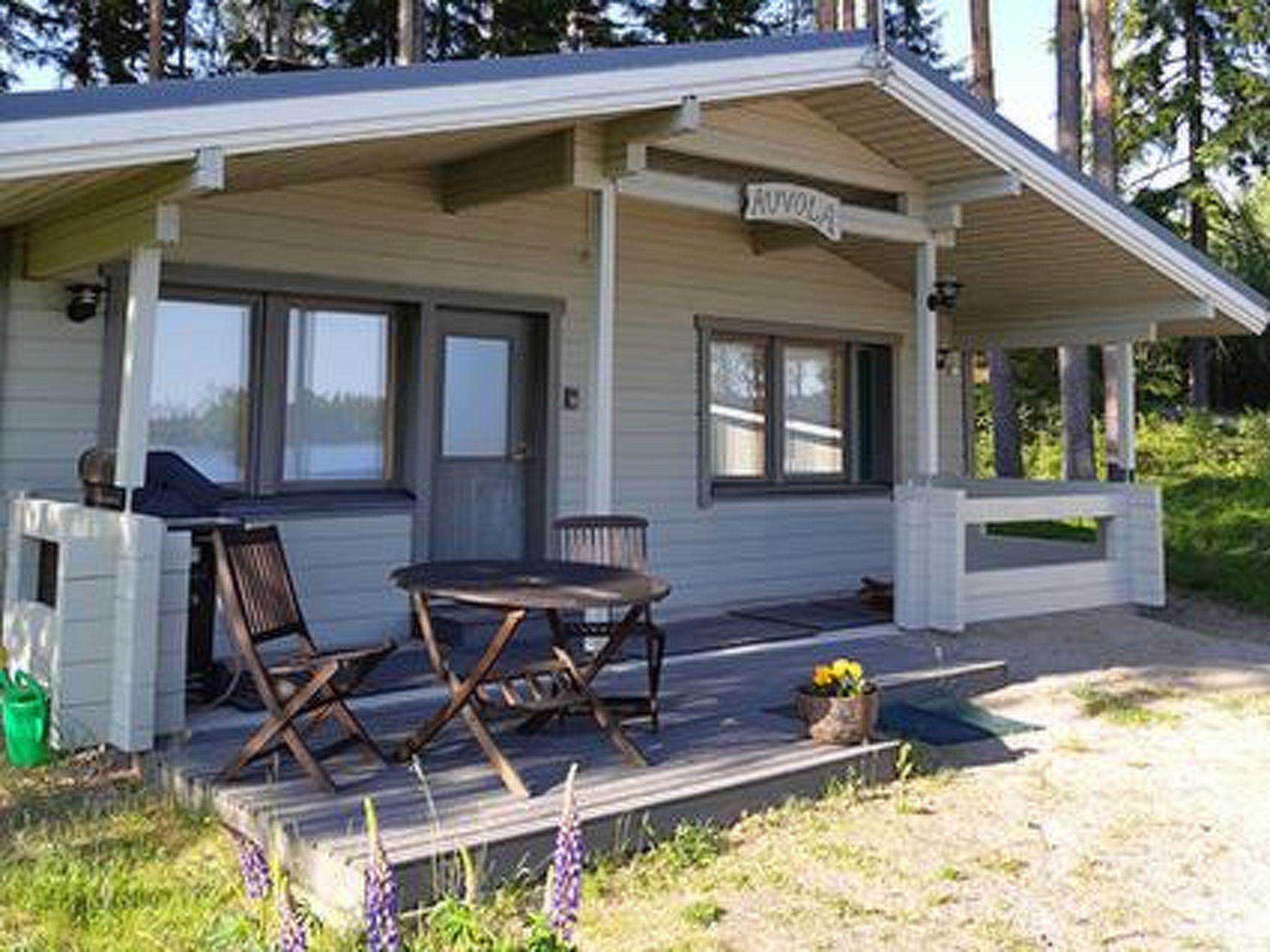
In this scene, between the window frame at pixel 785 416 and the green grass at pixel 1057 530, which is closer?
the window frame at pixel 785 416

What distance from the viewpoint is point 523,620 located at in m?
3.94

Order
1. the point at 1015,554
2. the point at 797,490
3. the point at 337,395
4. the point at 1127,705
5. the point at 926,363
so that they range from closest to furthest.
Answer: the point at 1127,705 → the point at 337,395 → the point at 926,363 → the point at 797,490 → the point at 1015,554

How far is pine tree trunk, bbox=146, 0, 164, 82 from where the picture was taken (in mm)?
13477

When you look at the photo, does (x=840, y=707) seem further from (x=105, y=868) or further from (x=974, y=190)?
(x=974, y=190)

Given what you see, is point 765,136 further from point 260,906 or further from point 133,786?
point 260,906

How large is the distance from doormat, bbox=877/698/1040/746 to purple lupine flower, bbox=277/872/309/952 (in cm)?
346

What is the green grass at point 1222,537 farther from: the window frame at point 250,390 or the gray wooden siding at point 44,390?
the gray wooden siding at point 44,390

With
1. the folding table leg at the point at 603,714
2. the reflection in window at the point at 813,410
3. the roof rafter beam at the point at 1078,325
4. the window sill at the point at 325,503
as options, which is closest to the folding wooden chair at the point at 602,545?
the folding table leg at the point at 603,714

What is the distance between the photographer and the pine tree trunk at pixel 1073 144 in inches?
515

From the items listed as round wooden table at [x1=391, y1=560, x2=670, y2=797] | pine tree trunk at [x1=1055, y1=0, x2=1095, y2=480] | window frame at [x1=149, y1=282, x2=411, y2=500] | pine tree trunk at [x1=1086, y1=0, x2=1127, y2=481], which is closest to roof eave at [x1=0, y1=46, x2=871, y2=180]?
round wooden table at [x1=391, y1=560, x2=670, y2=797]

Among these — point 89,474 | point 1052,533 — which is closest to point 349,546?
point 89,474

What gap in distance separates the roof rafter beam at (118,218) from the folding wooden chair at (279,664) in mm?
1142

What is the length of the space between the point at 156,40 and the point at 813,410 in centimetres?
978

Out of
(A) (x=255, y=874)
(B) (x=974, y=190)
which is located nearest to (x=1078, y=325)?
(B) (x=974, y=190)
